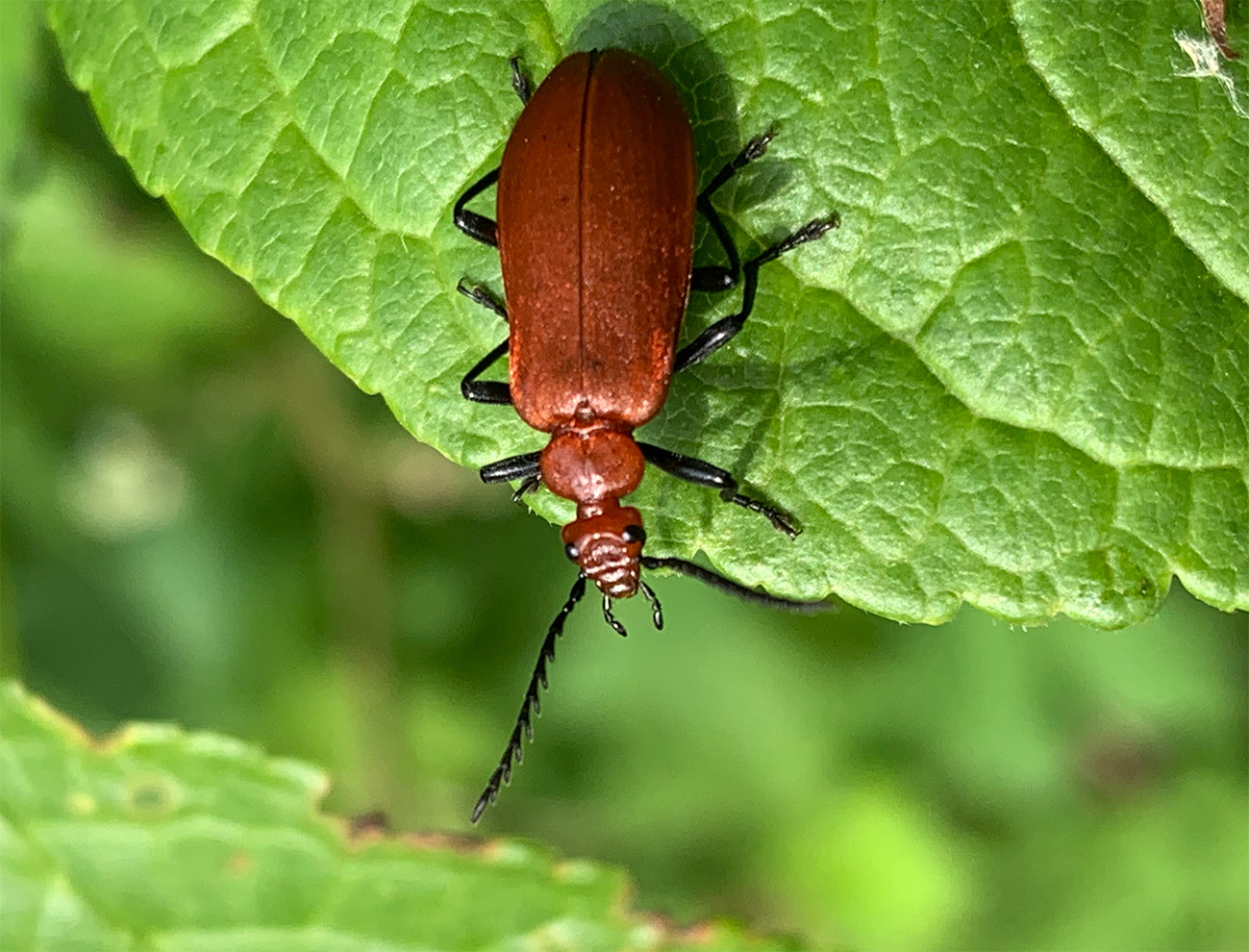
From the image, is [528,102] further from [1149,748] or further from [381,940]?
[1149,748]

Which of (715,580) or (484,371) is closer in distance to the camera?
(484,371)

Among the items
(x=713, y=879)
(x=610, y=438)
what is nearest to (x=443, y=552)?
(x=713, y=879)

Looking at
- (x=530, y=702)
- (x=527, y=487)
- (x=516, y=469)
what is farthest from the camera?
(x=530, y=702)

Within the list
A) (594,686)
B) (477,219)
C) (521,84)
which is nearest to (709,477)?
(477,219)

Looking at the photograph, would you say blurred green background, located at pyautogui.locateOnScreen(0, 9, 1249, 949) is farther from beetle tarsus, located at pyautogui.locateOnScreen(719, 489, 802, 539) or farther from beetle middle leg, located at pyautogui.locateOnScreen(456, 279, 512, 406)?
beetle tarsus, located at pyautogui.locateOnScreen(719, 489, 802, 539)

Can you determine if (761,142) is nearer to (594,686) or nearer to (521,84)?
(521,84)

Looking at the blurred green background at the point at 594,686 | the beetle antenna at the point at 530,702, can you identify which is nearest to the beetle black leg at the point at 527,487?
the beetle antenna at the point at 530,702

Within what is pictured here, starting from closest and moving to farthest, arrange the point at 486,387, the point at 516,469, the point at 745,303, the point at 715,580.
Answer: the point at 745,303 < the point at 486,387 < the point at 516,469 < the point at 715,580

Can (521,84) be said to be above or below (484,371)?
above
